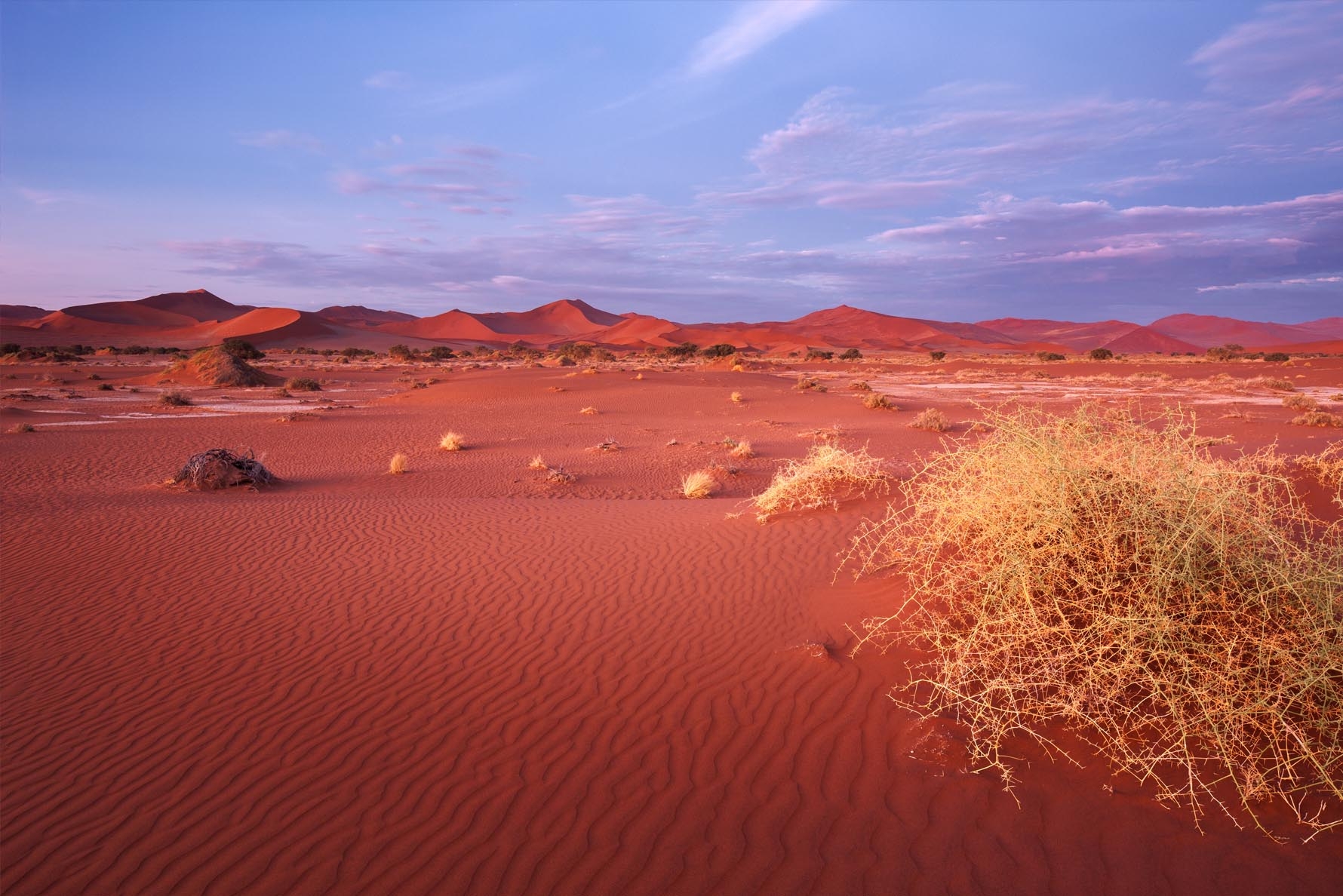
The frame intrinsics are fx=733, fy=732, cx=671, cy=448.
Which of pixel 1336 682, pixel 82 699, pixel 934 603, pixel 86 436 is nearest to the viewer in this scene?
pixel 1336 682

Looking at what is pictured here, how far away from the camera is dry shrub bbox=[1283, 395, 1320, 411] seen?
23741 millimetres

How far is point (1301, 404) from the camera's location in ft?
80.6

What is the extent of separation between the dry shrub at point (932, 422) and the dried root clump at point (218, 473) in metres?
16.1

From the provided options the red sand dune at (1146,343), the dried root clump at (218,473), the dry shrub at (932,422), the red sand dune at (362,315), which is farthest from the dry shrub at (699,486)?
Answer: the red sand dune at (362,315)

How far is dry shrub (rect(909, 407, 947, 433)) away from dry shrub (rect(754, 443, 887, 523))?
869cm

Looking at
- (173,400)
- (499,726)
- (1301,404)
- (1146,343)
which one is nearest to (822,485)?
(499,726)

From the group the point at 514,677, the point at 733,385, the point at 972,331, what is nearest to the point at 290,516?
the point at 514,677

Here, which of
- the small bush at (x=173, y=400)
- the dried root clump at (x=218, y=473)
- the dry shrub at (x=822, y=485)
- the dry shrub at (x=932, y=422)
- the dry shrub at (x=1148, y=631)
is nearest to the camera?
the dry shrub at (x=1148, y=631)

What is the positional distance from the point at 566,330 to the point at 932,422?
537 feet

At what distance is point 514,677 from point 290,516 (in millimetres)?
7072

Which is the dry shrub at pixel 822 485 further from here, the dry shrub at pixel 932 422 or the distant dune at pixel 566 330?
the distant dune at pixel 566 330

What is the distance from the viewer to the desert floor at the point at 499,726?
11.3 feet

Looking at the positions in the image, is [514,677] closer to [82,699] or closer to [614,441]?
[82,699]

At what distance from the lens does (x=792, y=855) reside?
3.46 m
